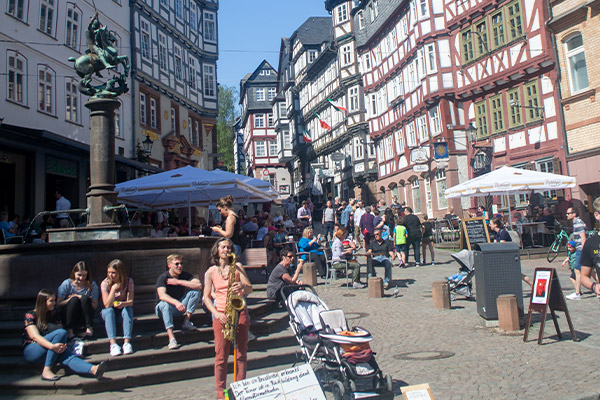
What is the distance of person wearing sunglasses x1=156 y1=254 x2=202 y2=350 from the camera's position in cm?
789

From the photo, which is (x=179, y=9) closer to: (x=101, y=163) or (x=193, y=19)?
(x=193, y=19)

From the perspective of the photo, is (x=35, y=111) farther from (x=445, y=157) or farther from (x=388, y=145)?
(x=388, y=145)

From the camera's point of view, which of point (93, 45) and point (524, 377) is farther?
point (93, 45)

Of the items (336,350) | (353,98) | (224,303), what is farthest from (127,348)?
(353,98)

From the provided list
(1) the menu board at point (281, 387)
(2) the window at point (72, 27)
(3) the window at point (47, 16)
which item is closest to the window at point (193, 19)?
(2) the window at point (72, 27)

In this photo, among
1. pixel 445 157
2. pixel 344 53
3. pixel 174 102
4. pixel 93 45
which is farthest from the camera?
pixel 344 53

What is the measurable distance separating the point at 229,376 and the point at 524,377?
3.57 meters

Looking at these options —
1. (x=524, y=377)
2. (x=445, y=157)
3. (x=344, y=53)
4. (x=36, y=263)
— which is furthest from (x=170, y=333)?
(x=344, y=53)

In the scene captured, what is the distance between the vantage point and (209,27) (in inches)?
1555

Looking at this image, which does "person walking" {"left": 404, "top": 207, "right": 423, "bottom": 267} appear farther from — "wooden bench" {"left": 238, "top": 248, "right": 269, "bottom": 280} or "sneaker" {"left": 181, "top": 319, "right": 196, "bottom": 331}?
"sneaker" {"left": 181, "top": 319, "right": 196, "bottom": 331}

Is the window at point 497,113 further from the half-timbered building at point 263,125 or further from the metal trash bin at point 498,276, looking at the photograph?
the half-timbered building at point 263,125

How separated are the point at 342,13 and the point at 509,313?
39001mm

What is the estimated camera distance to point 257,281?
559 inches

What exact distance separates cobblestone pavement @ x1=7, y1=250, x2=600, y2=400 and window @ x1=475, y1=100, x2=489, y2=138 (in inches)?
637
